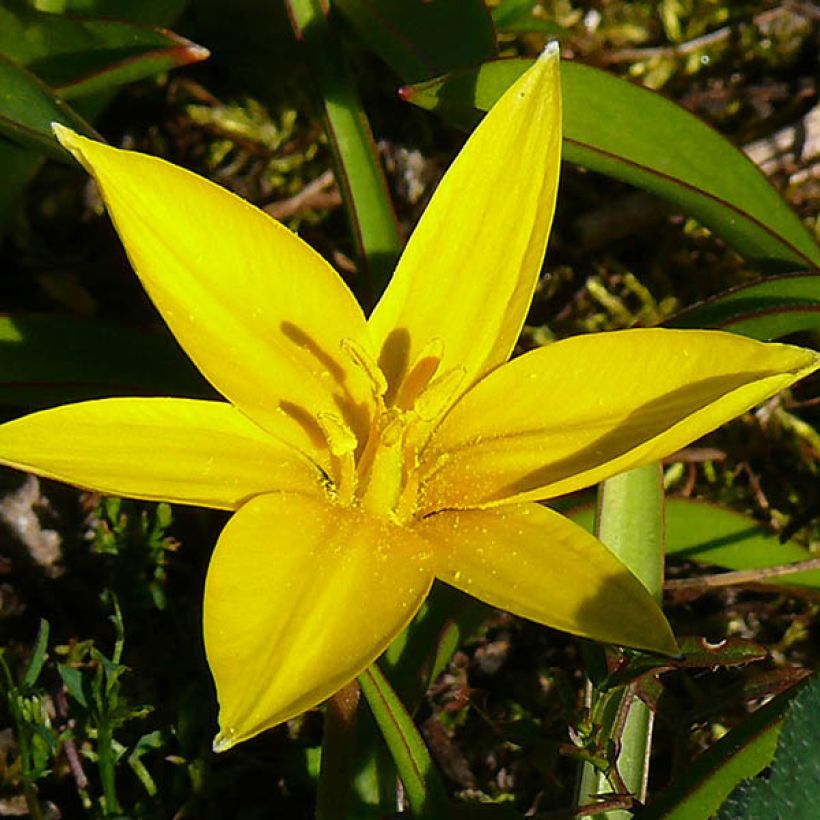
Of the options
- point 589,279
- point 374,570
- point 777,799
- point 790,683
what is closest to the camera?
point 777,799

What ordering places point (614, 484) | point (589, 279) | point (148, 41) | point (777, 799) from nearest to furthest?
point (777, 799), point (614, 484), point (148, 41), point (589, 279)

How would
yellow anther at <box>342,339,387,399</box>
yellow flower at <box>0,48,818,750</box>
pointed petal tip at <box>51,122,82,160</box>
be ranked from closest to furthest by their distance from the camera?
1. yellow flower at <box>0,48,818,750</box>
2. pointed petal tip at <box>51,122,82,160</box>
3. yellow anther at <box>342,339,387,399</box>

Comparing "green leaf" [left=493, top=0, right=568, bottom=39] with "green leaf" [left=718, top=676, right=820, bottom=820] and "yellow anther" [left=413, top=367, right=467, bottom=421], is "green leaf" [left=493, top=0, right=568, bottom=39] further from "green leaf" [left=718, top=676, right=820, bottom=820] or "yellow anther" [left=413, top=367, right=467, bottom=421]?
"green leaf" [left=718, top=676, right=820, bottom=820]

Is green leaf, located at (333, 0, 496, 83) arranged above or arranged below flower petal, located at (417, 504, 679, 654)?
above

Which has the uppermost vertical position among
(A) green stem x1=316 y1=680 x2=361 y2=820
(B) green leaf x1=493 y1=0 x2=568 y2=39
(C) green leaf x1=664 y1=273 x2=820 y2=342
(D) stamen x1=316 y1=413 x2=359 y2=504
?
(B) green leaf x1=493 y1=0 x2=568 y2=39

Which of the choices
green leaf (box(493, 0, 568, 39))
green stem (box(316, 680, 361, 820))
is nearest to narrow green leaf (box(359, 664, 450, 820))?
green stem (box(316, 680, 361, 820))

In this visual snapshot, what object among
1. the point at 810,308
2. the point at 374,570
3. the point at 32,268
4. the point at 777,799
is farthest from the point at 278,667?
the point at 32,268

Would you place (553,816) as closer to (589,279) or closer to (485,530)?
(485,530)
